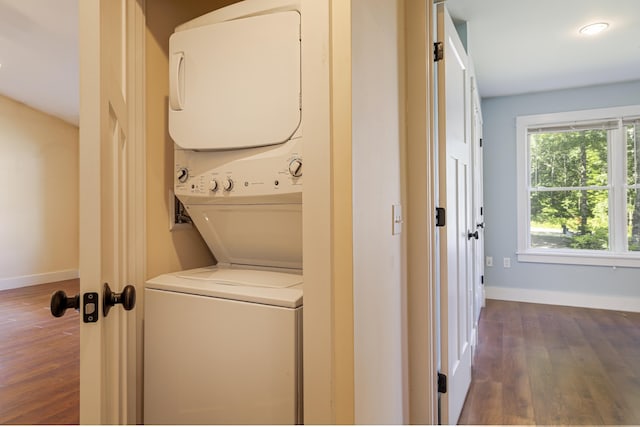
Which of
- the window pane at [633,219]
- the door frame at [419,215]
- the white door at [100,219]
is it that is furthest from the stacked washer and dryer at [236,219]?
the window pane at [633,219]

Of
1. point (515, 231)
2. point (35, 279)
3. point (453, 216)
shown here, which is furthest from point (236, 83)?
point (35, 279)

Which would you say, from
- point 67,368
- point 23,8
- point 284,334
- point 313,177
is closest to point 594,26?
point 313,177

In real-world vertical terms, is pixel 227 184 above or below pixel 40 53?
below

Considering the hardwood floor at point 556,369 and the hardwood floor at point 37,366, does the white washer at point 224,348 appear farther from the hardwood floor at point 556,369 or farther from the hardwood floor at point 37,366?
the hardwood floor at point 556,369

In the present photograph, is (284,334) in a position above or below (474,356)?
above

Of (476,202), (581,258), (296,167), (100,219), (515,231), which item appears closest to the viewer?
(100,219)

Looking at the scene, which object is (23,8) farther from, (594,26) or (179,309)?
(594,26)

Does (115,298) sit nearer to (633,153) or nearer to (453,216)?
(453,216)

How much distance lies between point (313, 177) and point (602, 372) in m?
2.64

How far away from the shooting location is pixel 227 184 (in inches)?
50.9

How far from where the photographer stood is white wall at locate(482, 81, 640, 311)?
3896 millimetres

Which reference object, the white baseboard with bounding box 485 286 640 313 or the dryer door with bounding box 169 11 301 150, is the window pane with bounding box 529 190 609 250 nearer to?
the white baseboard with bounding box 485 286 640 313

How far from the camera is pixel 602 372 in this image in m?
2.45

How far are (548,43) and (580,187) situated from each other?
1908 millimetres
